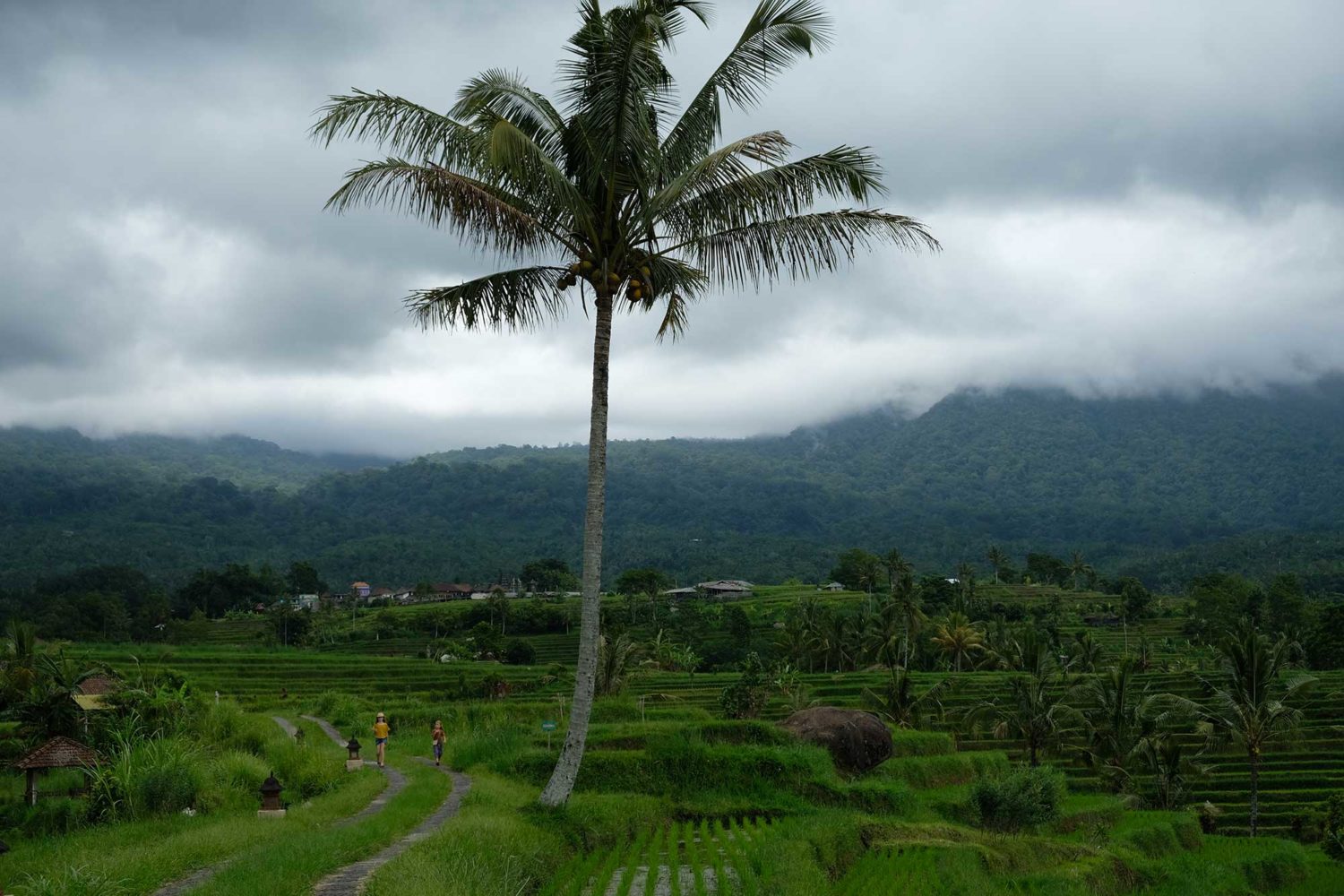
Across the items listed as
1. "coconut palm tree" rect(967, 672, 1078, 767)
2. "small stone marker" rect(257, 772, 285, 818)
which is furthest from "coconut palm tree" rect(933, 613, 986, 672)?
"small stone marker" rect(257, 772, 285, 818)

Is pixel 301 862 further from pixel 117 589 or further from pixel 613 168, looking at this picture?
pixel 117 589

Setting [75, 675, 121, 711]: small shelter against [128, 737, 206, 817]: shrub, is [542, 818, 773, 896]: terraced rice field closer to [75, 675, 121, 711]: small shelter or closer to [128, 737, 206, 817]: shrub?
[128, 737, 206, 817]: shrub

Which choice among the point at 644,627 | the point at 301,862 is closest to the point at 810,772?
the point at 301,862

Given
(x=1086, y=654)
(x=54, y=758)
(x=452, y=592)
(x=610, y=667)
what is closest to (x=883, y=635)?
(x=1086, y=654)

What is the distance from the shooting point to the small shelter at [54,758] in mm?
25016

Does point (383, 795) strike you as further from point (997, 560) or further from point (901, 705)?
point (997, 560)

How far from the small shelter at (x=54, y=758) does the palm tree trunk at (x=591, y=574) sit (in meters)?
16.8

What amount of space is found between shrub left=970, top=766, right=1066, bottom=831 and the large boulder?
2.76 metres

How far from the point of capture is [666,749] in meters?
22.0

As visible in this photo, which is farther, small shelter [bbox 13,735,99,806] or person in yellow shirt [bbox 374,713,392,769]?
small shelter [bbox 13,735,99,806]

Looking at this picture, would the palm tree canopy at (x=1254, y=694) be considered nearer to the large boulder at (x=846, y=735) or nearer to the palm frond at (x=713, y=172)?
the large boulder at (x=846, y=735)

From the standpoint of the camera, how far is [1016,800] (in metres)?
24.4

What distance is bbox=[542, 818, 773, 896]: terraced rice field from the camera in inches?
523

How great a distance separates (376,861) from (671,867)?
15.9ft
